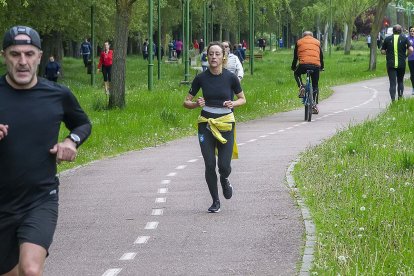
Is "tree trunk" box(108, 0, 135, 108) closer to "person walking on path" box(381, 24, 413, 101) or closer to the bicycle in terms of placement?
the bicycle

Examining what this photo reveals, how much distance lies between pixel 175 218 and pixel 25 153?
5.58 m

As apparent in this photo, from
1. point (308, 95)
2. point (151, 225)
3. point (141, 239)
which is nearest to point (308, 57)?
point (308, 95)

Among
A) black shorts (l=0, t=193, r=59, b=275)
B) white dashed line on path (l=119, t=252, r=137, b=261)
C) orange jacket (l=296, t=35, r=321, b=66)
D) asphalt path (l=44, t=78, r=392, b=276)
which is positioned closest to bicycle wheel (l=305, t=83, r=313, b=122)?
orange jacket (l=296, t=35, r=321, b=66)

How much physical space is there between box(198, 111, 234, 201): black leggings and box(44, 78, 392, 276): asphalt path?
0.33 m

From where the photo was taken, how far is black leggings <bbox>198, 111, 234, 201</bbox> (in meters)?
12.6

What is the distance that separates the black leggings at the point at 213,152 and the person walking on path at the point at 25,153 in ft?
19.4

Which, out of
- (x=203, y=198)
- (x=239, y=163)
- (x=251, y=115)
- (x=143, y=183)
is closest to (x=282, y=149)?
(x=239, y=163)

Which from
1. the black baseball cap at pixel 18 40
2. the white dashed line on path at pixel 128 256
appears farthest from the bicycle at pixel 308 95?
the black baseball cap at pixel 18 40

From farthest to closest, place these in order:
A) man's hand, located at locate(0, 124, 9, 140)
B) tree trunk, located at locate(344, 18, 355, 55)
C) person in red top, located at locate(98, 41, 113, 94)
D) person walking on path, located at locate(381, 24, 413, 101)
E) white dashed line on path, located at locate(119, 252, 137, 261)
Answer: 1. tree trunk, located at locate(344, 18, 355, 55)
2. person in red top, located at locate(98, 41, 113, 94)
3. person walking on path, located at locate(381, 24, 413, 101)
4. white dashed line on path, located at locate(119, 252, 137, 261)
5. man's hand, located at locate(0, 124, 9, 140)

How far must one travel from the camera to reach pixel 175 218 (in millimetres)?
12070

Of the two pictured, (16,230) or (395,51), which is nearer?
(16,230)

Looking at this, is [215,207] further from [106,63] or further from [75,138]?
[106,63]

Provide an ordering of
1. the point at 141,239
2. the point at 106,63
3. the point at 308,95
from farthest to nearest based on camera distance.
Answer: the point at 106,63
the point at 308,95
the point at 141,239

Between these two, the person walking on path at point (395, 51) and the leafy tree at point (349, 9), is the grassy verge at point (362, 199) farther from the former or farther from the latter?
the leafy tree at point (349, 9)
